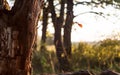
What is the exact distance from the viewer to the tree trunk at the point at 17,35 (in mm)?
6164

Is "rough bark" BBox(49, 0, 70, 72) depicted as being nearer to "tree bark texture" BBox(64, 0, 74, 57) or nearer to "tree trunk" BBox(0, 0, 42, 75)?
"tree bark texture" BBox(64, 0, 74, 57)

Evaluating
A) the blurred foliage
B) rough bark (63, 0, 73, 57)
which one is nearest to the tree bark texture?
rough bark (63, 0, 73, 57)

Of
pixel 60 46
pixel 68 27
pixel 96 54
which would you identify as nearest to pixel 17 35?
pixel 60 46

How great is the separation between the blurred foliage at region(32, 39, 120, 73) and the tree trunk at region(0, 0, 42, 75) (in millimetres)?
10462

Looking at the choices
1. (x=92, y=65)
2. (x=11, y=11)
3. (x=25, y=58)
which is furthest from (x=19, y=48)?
(x=92, y=65)

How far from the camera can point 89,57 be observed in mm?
19859

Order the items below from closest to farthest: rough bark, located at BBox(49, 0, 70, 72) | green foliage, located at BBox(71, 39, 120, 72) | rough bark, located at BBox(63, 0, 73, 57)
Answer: green foliage, located at BBox(71, 39, 120, 72) → rough bark, located at BBox(49, 0, 70, 72) → rough bark, located at BBox(63, 0, 73, 57)

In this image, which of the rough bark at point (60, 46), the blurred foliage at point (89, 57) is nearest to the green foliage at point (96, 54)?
the blurred foliage at point (89, 57)

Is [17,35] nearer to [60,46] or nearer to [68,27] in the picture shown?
[60,46]

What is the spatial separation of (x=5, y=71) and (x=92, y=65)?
13074 millimetres

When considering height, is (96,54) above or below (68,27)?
below

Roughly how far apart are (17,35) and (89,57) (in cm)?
1381

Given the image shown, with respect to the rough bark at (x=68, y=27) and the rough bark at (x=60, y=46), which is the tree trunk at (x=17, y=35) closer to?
the rough bark at (x=60, y=46)

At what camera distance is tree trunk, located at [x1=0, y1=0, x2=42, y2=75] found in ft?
20.2
